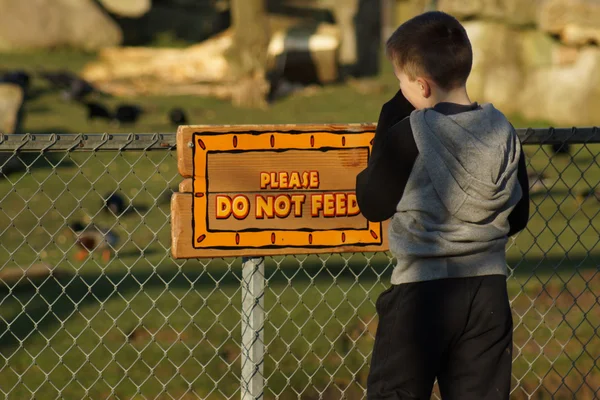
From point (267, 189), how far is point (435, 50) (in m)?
1.00

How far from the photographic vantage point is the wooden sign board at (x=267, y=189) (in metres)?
3.19

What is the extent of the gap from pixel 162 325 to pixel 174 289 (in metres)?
0.86

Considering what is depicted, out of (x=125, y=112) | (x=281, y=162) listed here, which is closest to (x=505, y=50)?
(x=125, y=112)

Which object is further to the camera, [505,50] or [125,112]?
[505,50]

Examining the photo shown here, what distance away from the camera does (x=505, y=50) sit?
14320 millimetres

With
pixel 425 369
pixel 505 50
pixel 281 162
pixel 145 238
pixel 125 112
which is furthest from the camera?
pixel 505 50

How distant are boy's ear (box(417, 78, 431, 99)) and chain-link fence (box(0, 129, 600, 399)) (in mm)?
1036

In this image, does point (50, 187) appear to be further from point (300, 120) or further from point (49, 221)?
point (300, 120)

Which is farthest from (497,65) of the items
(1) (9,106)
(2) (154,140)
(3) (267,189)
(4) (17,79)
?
(2) (154,140)

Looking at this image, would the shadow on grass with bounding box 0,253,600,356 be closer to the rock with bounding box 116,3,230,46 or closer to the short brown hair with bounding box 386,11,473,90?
the short brown hair with bounding box 386,11,473,90

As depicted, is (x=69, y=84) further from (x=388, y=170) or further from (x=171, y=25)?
(x=388, y=170)

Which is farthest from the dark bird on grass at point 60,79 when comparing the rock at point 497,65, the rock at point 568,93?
the rock at point 568,93

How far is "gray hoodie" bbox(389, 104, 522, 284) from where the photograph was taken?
8.06 feet

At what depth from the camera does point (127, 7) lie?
2030 cm
